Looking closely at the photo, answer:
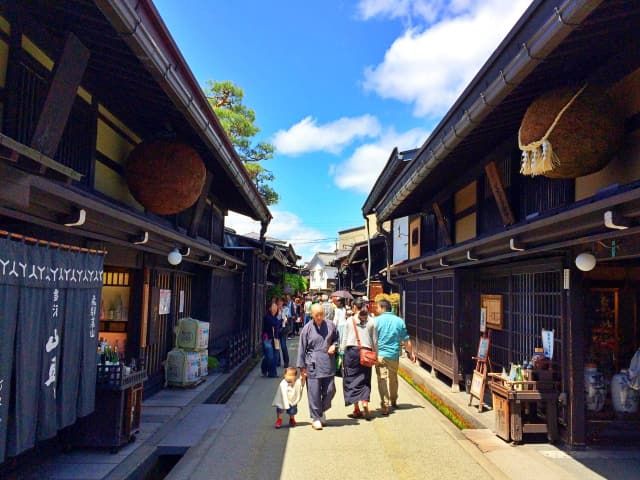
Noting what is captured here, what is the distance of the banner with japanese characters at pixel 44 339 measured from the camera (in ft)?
14.7

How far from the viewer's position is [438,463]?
6.69 metres

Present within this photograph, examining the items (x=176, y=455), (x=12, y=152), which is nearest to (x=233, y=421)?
(x=176, y=455)

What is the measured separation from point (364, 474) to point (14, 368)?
3937 mm

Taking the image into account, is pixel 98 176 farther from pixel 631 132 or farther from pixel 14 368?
pixel 631 132

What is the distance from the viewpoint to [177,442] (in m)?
7.15

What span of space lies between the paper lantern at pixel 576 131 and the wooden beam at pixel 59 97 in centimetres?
507

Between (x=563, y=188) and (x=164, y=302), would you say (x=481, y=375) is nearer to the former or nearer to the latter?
(x=563, y=188)

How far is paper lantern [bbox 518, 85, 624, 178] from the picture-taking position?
5.62m

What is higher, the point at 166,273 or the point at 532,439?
the point at 166,273

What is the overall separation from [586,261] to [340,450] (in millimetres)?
3999

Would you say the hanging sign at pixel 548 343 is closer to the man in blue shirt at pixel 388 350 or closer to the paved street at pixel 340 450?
the paved street at pixel 340 450

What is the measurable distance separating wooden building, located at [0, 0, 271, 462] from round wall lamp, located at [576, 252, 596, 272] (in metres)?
5.12

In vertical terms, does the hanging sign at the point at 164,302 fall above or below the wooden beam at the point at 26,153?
below

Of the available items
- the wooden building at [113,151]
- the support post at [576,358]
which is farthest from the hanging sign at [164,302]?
the support post at [576,358]
